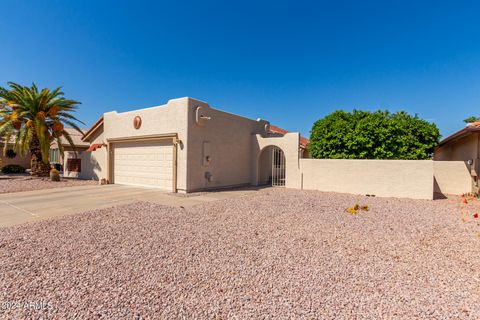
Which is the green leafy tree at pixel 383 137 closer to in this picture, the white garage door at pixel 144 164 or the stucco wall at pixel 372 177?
the stucco wall at pixel 372 177

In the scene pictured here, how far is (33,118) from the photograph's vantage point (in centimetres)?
1608

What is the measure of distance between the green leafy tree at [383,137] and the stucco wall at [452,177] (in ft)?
3.58

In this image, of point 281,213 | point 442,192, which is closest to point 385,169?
point 442,192

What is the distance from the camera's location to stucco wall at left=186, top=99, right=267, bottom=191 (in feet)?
40.2

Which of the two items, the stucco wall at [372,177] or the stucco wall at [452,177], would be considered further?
the stucco wall at [452,177]

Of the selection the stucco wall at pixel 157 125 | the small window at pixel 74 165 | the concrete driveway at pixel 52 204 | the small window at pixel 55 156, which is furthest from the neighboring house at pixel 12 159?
the concrete driveway at pixel 52 204

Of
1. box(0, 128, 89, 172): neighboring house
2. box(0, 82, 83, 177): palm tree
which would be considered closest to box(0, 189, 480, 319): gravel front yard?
box(0, 82, 83, 177): palm tree

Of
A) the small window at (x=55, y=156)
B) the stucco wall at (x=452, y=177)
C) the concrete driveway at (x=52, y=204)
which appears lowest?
the concrete driveway at (x=52, y=204)

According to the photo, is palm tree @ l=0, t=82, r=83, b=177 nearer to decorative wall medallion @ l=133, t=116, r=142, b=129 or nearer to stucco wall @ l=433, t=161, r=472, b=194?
decorative wall medallion @ l=133, t=116, r=142, b=129

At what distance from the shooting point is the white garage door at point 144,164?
13.0m

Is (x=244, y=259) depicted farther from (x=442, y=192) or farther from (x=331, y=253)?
(x=442, y=192)

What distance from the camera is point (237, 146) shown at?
15.3 meters

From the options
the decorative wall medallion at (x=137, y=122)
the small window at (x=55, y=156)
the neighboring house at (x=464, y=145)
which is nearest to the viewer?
the neighboring house at (x=464, y=145)

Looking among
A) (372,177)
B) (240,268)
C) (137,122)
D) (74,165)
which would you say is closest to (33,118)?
(74,165)
